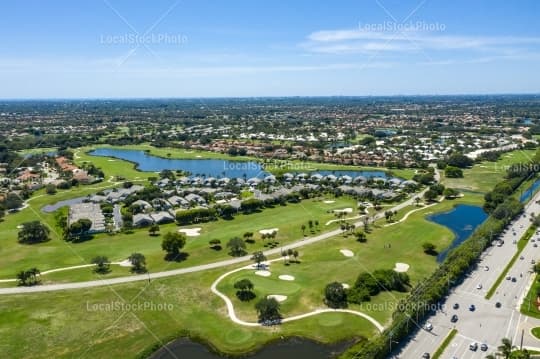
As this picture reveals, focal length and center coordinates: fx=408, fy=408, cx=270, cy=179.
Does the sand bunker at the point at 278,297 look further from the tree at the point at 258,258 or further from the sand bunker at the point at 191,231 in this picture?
the sand bunker at the point at 191,231

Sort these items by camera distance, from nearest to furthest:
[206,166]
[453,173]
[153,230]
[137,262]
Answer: [137,262]
[153,230]
[453,173]
[206,166]

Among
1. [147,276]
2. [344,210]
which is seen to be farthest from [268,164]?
[147,276]

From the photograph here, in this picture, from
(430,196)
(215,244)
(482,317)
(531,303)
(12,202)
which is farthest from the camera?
(430,196)

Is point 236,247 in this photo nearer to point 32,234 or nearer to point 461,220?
point 32,234

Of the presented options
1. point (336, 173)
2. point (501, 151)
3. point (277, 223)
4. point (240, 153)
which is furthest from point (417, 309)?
point (501, 151)

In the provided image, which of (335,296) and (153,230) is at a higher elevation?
(335,296)

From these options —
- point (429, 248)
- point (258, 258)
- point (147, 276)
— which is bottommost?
point (147, 276)
